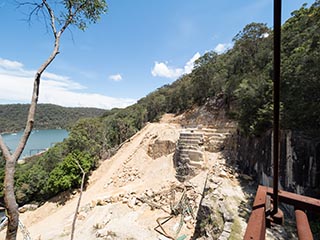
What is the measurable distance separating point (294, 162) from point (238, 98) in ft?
16.3

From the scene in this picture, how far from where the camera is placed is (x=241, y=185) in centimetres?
795

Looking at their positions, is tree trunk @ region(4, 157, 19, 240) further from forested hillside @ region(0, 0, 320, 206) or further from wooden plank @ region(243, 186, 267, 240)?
forested hillside @ region(0, 0, 320, 206)

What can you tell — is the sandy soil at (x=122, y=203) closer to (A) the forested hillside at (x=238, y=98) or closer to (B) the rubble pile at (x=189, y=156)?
(B) the rubble pile at (x=189, y=156)

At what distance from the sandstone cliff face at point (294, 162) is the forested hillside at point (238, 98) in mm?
427

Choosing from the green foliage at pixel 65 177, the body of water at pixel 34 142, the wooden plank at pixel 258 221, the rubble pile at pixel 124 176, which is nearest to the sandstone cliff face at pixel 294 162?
the wooden plank at pixel 258 221

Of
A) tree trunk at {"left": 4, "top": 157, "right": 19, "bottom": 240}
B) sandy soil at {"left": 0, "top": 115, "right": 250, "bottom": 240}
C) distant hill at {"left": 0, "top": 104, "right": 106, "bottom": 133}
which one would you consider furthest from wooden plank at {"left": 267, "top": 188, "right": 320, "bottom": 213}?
distant hill at {"left": 0, "top": 104, "right": 106, "bottom": 133}

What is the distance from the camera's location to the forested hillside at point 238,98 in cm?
614

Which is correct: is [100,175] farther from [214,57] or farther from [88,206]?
[214,57]

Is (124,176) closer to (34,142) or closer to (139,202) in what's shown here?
(139,202)

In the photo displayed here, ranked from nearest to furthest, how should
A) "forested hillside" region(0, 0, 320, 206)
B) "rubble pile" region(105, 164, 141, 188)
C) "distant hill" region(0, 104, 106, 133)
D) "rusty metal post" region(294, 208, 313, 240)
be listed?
1. "rusty metal post" region(294, 208, 313, 240)
2. "forested hillside" region(0, 0, 320, 206)
3. "rubble pile" region(105, 164, 141, 188)
4. "distant hill" region(0, 104, 106, 133)

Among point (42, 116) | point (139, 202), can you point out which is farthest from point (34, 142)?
point (139, 202)

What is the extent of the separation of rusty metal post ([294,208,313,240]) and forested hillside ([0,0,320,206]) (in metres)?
5.69

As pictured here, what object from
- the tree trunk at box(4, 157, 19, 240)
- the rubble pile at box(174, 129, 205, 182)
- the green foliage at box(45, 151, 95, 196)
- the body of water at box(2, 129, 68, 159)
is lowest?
the body of water at box(2, 129, 68, 159)

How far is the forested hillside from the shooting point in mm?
6141
